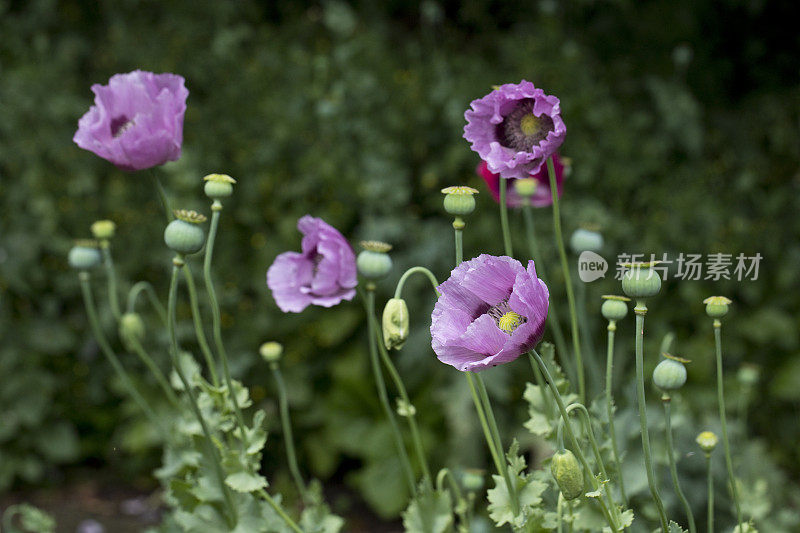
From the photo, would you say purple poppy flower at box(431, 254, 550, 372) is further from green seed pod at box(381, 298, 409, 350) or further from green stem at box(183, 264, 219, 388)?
green stem at box(183, 264, 219, 388)

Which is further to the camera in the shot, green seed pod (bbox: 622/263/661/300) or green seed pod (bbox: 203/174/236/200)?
green seed pod (bbox: 203/174/236/200)

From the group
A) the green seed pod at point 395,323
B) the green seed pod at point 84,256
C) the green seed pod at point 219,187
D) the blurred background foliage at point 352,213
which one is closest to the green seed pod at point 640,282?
the green seed pod at point 395,323

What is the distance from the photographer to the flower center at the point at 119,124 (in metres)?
1.04

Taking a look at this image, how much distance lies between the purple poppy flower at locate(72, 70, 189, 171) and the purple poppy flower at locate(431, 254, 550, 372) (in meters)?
0.41

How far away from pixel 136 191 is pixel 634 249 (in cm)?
150

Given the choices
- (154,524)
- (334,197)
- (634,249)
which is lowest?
(154,524)

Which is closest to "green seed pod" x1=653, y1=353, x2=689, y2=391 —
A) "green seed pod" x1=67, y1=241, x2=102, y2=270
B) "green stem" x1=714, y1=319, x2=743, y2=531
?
"green stem" x1=714, y1=319, x2=743, y2=531

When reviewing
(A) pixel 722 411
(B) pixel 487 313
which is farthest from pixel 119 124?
(A) pixel 722 411

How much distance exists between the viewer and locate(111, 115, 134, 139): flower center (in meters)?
1.04

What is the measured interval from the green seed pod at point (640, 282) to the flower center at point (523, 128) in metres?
0.18

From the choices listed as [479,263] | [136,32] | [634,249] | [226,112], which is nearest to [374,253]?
[479,263]

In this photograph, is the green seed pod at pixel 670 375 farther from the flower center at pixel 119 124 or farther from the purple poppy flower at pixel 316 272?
the flower center at pixel 119 124

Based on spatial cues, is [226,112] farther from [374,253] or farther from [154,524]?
[374,253]

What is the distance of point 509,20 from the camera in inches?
127
